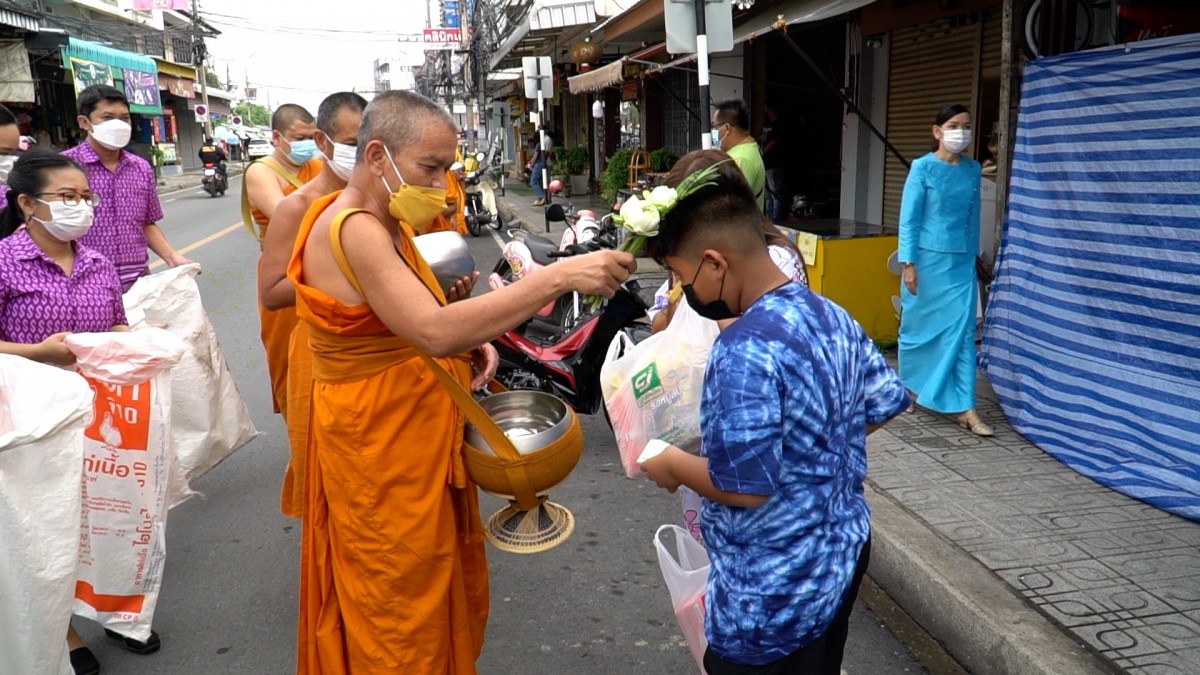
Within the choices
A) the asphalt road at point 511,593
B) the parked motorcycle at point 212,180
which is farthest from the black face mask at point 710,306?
the parked motorcycle at point 212,180

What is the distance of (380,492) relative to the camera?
210cm

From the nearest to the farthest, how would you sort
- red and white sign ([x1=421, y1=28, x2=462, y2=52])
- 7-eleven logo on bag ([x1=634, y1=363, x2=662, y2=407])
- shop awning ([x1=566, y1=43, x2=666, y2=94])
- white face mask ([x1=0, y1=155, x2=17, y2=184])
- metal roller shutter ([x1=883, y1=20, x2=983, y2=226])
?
7-eleven logo on bag ([x1=634, y1=363, x2=662, y2=407]) < white face mask ([x1=0, y1=155, x2=17, y2=184]) < metal roller shutter ([x1=883, y1=20, x2=983, y2=226]) < shop awning ([x1=566, y1=43, x2=666, y2=94]) < red and white sign ([x1=421, y1=28, x2=462, y2=52])

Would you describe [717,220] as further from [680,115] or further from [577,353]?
[680,115]

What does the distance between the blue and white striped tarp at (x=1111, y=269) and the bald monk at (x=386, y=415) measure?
3122 mm

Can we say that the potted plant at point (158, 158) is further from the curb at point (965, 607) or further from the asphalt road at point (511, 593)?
the curb at point (965, 607)

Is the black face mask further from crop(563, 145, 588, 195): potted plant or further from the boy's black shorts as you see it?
crop(563, 145, 588, 195): potted plant

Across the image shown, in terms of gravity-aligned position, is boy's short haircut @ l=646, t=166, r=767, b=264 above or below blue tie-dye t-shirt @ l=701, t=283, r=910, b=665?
above

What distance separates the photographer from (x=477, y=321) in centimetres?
182

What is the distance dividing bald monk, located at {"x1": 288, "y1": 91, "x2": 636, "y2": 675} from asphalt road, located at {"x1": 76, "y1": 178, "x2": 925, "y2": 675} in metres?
0.82

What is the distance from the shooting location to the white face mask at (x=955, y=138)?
4582 mm

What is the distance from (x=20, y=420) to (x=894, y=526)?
3.09 metres

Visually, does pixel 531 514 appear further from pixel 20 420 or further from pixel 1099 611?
pixel 1099 611

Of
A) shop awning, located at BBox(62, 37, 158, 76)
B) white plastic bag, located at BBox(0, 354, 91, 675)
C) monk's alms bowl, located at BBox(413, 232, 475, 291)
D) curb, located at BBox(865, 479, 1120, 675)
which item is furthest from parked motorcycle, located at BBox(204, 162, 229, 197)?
monk's alms bowl, located at BBox(413, 232, 475, 291)

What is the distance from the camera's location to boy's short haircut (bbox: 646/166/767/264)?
1605mm
